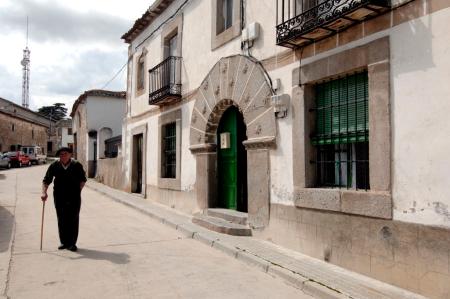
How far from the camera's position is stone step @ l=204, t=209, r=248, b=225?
7.38 meters

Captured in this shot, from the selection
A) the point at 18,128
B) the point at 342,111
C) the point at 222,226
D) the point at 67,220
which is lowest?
the point at 222,226

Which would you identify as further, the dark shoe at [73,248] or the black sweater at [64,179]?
the black sweater at [64,179]

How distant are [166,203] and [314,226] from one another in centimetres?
597

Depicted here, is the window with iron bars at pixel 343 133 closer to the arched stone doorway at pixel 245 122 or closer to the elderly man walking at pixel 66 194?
the arched stone doorway at pixel 245 122

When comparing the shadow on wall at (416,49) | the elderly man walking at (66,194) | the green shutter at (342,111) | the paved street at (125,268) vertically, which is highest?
the shadow on wall at (416,49)

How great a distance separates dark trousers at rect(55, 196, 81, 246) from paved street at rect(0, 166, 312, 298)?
207mm

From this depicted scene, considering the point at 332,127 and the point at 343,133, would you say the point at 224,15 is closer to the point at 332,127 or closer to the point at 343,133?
the point at 332,127

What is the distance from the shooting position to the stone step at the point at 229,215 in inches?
291

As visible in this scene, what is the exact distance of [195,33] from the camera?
9703 mm

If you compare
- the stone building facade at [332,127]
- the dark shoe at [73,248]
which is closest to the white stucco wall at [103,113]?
the stone building facade at [332,127]

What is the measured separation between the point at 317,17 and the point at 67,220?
4.65m

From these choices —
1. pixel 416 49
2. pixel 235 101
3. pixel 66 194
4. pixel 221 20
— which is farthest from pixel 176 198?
pixel 416 49

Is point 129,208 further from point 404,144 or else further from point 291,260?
point 404,144

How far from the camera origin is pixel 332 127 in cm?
572
